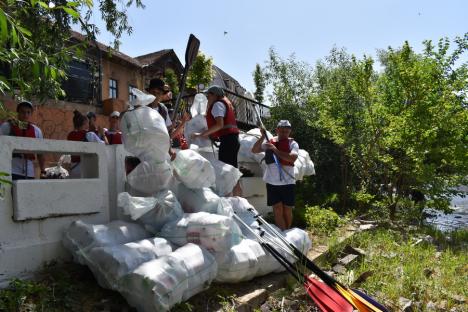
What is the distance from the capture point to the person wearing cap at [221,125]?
471cm

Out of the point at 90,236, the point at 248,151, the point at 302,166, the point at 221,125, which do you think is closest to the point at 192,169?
the point at 221,125

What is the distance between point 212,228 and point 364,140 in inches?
237

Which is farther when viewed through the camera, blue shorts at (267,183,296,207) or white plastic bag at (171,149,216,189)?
blue shorts at (267,183,296,207)

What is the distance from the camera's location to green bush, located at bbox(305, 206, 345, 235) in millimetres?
6051

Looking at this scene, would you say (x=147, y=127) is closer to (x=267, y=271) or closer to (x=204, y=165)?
(x=204, y=165)

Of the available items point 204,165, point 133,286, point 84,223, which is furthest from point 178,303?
point 204,165

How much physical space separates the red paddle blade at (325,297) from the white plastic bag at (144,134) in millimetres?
1751

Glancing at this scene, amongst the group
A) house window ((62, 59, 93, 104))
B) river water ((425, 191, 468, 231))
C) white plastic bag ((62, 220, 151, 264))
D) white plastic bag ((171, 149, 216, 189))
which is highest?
house window ((62, 59, 93, 104))

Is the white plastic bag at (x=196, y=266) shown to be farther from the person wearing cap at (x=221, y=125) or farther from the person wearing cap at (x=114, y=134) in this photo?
the person wearing cap at (x=114, y=134)

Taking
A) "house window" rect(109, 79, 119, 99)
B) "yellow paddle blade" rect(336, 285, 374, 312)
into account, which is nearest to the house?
"house window" rect(109, 79, 119, 99)

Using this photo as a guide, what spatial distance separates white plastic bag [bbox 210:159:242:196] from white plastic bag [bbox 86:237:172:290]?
56.0 inches

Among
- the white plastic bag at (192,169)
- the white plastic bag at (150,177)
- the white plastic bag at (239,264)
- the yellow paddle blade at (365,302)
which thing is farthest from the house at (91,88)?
the yellow paddle blade at (365,302)

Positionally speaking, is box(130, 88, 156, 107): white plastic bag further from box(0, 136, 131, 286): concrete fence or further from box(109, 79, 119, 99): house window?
box(109, 79, 119, 99): house window

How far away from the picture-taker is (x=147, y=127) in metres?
3.59
